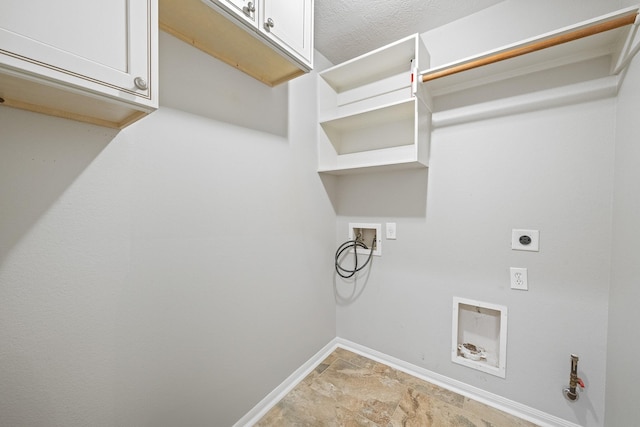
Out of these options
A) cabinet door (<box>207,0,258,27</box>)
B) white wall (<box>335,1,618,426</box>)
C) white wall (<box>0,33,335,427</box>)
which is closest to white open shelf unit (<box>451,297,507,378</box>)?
white wall (<box>335,1,618,426</box>)

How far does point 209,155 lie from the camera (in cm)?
125

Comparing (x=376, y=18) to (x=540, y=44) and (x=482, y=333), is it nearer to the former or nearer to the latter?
(x=540, y=44)

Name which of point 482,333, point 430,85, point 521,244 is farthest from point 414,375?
point 430,85

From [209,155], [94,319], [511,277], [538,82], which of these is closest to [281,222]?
[209,155]

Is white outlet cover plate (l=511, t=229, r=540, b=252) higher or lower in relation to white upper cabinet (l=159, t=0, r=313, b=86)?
lower

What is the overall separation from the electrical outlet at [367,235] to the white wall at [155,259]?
589 millimetres

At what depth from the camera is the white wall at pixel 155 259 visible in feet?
2.57

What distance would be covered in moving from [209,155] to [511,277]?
1.91m

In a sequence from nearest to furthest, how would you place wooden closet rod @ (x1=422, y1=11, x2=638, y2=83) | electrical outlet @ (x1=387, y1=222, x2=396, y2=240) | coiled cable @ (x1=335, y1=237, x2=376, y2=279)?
wooden closet rod @ (x1=422, y1=11, x2=638, y2=83)
electrical outlet @ (x1=387, y1=222, x2=396, y2=240)
coiled cable @ (x1=335, y1=237, x2=376, y2=279)

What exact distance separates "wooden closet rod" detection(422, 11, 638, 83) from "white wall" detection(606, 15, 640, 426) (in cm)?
18

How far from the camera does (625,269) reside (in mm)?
1078

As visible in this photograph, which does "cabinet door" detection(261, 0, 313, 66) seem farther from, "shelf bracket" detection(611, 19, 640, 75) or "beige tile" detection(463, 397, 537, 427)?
"beige tile" detection(463, 397, 537, 427)

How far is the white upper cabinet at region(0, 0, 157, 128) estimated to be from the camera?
0.55 meters

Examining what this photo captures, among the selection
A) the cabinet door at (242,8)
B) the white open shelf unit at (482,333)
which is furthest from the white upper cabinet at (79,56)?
the white open shelf unit at (482,333)
